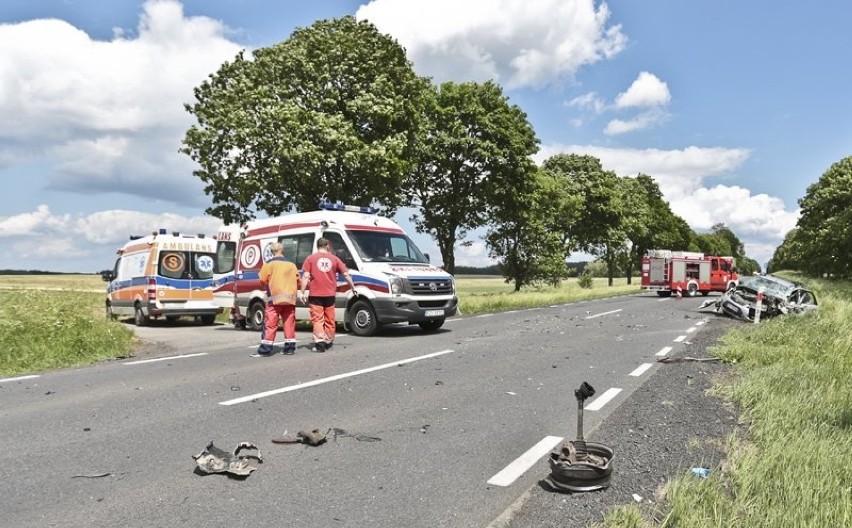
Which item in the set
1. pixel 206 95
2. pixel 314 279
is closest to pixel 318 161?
pixel 206 95

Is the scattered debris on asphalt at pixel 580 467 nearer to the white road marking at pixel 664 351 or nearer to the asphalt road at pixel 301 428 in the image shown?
the asphalt road at pixel 301 428

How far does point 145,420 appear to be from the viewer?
18.5 feet

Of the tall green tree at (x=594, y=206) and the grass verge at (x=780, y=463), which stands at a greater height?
the tall green tree at (x=594, y=206)

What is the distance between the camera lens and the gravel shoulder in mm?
3484

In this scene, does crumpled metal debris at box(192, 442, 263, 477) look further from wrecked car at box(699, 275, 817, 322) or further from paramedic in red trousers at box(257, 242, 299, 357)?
wrecked car at box(699, 275, 817, 322)

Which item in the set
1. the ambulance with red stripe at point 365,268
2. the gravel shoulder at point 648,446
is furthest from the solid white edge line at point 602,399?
the ambulance with red stripe at point 365,268

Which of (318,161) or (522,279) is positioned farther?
(522,279)

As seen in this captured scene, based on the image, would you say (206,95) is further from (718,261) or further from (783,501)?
(718,261)

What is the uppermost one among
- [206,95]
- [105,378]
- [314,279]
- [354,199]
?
[206,95]

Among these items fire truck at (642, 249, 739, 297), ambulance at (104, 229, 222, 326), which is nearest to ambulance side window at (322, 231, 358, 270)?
ambulance at (104, 229, 222, 326)

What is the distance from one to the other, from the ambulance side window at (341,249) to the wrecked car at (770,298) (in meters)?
11.1

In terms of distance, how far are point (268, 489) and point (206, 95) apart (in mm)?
24893

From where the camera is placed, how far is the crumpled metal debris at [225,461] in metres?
4.12

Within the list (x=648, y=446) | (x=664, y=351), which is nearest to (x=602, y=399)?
(x=648, y=446)
